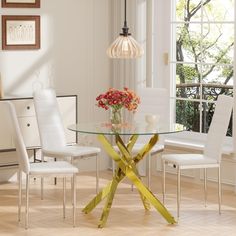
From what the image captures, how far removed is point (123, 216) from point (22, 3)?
2.89 metres

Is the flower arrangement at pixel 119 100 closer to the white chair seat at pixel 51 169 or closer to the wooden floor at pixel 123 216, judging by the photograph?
the white chair seat at pixel 51 169

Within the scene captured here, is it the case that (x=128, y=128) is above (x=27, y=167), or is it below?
above

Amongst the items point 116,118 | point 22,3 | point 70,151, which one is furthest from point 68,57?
point 116,118

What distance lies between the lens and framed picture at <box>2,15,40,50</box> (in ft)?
27.5

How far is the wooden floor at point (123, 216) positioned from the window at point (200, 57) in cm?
93

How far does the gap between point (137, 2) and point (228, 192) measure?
2453mm

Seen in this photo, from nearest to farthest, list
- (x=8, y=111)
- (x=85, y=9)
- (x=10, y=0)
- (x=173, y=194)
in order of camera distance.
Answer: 1. (x=8, y=111)
2. (x=173, y=194)
3. (x=10, y=0)
4. (x=85, y=9)

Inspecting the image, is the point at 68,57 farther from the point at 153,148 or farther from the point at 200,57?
the point at 153,148

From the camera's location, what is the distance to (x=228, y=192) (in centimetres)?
791

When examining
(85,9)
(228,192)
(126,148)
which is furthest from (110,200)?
(85,9)

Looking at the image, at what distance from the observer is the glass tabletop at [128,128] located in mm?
6590

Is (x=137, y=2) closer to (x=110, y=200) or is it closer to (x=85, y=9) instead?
(x=85, y=9)

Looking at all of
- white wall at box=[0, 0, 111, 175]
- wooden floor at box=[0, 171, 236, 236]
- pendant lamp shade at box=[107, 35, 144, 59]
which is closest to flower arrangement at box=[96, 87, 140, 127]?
pendant lamp shade at box=[107, 35, 144, 59]

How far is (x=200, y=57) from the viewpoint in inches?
335
